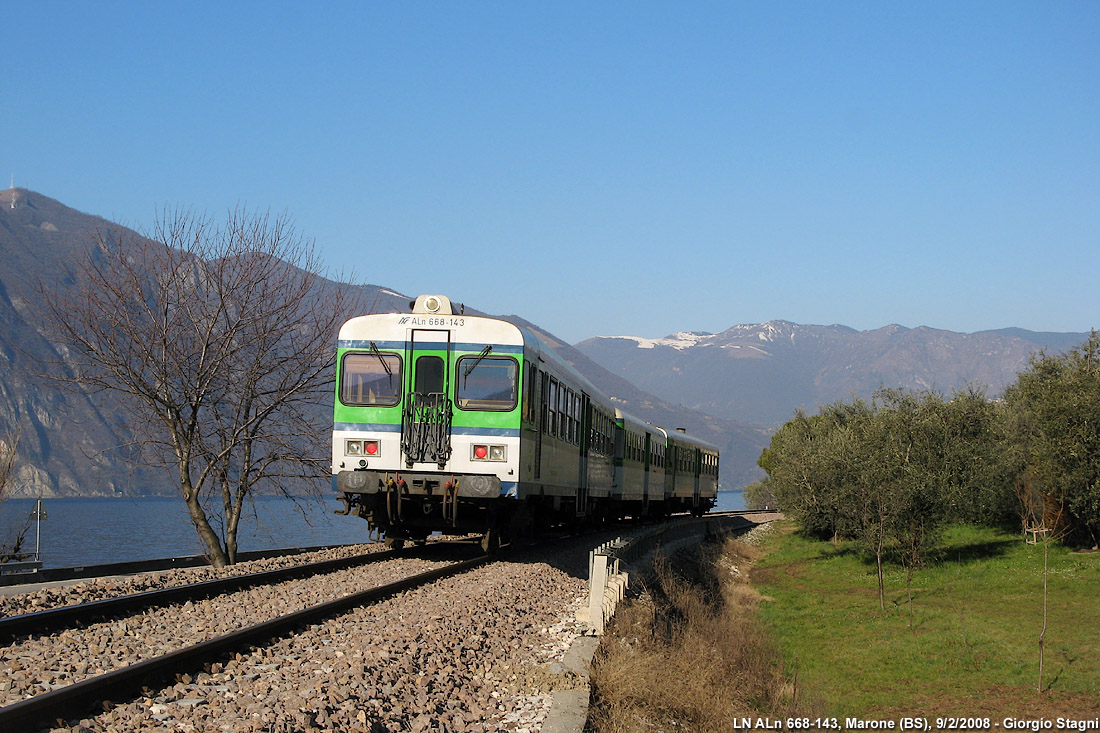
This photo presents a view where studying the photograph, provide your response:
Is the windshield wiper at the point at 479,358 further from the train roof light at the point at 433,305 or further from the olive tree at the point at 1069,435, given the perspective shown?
the olive tree at the point at 1069,435

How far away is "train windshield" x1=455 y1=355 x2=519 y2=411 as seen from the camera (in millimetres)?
14828

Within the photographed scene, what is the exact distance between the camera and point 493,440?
14.7m

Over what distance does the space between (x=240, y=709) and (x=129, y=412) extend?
15437mm

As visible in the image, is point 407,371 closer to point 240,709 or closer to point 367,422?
point 367,422

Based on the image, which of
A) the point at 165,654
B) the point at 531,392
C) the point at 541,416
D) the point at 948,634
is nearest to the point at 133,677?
the point at 165,654

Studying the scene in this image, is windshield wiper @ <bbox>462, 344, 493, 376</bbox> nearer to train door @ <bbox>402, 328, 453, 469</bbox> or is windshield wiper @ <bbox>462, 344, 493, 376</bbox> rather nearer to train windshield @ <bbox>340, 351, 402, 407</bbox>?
train door @ <bbox>402, 328, 453, 469</bbox>

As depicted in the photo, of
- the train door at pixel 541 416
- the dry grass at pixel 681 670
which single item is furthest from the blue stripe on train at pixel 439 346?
the dry grass at pixel 681 670

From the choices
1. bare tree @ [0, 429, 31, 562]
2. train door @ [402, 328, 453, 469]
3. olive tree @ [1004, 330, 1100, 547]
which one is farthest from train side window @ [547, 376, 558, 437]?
olive tree @ [1004, 330, 1100, 547]

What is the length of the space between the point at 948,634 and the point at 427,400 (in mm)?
15351

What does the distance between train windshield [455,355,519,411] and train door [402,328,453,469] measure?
0.23 meters

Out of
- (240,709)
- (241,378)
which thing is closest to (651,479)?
(241,378)

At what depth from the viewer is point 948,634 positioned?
77.3ft

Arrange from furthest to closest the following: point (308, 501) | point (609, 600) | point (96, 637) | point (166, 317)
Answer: point (308, 501), point (166, 317), point (609, 600), point (96, 637)

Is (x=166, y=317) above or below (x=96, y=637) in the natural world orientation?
above
